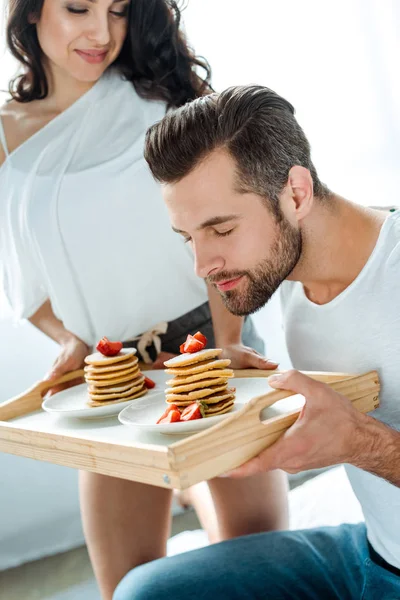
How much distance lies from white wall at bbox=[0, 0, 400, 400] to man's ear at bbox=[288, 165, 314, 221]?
1829 mm

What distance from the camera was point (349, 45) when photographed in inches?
133

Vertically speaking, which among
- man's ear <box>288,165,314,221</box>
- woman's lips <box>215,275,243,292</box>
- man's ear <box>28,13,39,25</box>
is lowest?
woman's lips <box>215,275,243,292</box>

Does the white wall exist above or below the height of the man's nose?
above

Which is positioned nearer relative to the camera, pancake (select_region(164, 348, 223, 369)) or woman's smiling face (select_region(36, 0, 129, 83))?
pancake (select_region(164, 348, 223, 369))

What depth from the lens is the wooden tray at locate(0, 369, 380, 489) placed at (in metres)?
1.08

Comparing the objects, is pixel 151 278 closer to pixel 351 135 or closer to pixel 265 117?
pixel 265 117

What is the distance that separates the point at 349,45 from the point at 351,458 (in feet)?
8.27

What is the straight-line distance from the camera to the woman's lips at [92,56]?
195 centimetres

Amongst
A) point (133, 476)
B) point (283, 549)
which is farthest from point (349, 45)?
point (133, 476)

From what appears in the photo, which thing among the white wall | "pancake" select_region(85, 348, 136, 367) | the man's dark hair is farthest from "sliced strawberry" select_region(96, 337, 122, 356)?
the white wall

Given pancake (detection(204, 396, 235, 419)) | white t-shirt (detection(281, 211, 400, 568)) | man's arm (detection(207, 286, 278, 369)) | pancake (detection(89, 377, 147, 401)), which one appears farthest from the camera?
man's arm (detection(207, 286, 278, 369))

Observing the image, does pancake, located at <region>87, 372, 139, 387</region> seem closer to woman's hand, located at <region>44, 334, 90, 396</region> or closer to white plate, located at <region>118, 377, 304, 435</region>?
white plate, located at <region>118, 377, 304, 435</region>

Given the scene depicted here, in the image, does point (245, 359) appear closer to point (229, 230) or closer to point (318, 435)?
point (229, 230)

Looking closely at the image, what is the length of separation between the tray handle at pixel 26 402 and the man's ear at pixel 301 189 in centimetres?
71
